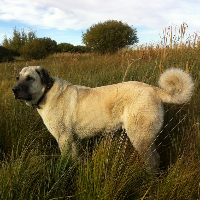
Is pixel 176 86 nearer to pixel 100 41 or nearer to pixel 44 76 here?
pixel 44 76

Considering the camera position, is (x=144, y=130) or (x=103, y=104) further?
(x=103, y=104)

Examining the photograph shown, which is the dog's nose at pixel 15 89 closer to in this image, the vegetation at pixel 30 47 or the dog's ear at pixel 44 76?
the dog's ear at pixel 44 76

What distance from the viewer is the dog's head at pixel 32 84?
2.95 m

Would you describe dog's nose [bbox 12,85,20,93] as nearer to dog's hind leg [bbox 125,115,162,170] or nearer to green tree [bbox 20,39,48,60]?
dog's hind leg [bbox 125,115,162,170]

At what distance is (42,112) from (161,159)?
1.93m

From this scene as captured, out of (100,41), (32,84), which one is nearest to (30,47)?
(100,41)

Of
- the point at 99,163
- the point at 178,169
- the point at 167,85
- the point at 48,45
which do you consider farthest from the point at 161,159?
the point at 48,45

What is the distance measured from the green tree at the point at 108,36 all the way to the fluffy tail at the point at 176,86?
1787cm

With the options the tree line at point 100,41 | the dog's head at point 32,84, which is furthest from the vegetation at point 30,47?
the dog's head at point 32,84

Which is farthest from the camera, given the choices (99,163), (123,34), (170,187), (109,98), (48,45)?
(48,45)

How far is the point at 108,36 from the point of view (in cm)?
2100

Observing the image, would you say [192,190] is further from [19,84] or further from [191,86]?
[19,84]

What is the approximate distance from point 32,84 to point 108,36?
19.2 m

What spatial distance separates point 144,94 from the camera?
266cm
